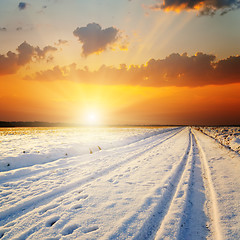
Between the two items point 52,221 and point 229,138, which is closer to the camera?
point 52,221

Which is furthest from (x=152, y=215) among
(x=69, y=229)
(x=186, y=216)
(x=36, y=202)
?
(x=36, y=202)

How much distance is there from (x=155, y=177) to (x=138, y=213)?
102 inches

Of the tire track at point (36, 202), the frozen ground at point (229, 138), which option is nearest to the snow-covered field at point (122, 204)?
the tire track at point (36, 202)

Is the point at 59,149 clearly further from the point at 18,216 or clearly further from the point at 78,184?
the point at 18,216

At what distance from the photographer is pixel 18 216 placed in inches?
143

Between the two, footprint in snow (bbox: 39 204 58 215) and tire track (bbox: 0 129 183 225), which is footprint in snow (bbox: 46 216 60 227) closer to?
footprint in snow (bbox: 39 204 58 215)

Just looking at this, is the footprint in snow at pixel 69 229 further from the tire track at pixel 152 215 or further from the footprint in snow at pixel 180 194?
the footprint in snow at pixel 180 194

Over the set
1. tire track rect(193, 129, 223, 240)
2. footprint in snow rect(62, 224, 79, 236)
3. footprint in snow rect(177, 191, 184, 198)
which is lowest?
footprint in snow rect(62, 224, 79, 236)

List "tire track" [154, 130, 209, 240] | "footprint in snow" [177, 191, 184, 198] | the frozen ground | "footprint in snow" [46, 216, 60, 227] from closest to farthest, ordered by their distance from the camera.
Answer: "tire track" [154, 130, 209, 240] → "footprint in snow" [46, 216, 60, 227] → "footprint in snow" [177, 191, 184, 198] → the frozen ground

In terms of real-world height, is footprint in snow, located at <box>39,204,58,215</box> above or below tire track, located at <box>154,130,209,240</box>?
below

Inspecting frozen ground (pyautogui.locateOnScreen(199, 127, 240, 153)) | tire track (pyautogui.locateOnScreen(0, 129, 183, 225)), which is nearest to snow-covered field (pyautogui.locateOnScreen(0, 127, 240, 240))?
tire track (pyautogui.locateOnScreen(0, 129, 183, 225))

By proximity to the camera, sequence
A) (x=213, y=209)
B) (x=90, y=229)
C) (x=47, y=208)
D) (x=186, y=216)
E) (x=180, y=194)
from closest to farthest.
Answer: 1. (x=90, y=229)
2. (x=186, y=216)
3. (x=213, y=209)
4. (x=47, y=208)
5. (x=180, y=194)

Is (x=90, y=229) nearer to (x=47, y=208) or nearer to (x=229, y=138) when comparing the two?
(x=47, y=208)

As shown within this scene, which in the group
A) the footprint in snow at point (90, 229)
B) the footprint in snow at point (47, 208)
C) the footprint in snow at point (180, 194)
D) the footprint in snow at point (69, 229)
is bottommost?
the footprint in snow at point (47, 208)
